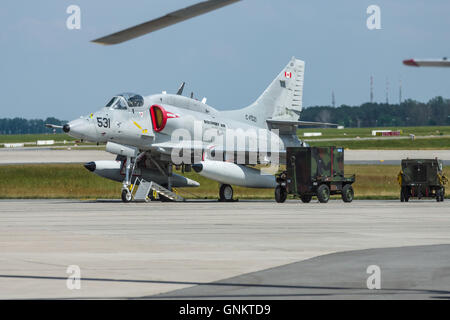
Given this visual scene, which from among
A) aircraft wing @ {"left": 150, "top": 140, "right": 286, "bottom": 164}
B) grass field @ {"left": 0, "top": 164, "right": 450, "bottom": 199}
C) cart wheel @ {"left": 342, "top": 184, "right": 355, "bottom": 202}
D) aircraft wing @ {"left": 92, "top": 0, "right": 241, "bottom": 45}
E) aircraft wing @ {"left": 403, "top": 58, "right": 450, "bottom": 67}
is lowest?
grass field @ {"left": 0, "top": 164, "right": 450, "bottom": 199}

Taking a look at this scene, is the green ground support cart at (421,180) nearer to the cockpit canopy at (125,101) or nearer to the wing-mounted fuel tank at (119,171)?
the wing-mounted fuel tank at (119,171)

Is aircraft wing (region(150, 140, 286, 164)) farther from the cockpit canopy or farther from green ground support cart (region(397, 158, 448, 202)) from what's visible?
green ground support cart (region(397, 158, 448, 202))

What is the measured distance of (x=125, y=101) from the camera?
36312mm

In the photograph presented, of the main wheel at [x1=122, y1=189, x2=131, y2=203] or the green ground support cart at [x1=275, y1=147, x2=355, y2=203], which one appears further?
the main wheel at [x1=122, y1=189, x2=131, y2=203]

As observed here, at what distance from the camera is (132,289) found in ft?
38.5

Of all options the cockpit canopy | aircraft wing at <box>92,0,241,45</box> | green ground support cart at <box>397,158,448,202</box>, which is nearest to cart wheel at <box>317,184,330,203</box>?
green ground support cart at <box>397,158,448,202</box>

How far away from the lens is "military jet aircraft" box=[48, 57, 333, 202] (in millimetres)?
36188

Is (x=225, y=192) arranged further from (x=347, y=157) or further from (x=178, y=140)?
(x=347, y=157)

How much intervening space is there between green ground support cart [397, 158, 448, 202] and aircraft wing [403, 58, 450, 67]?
95.0 feet

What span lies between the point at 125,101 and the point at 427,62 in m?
28.4

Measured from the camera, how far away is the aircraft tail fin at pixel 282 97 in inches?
1726

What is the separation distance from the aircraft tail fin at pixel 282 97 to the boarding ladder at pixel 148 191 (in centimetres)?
716
